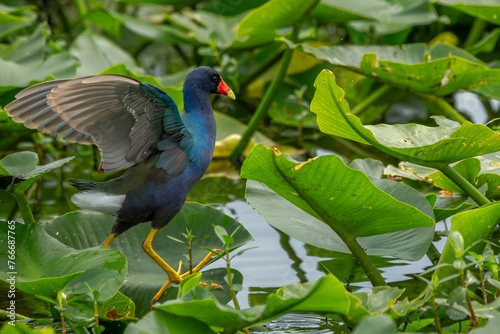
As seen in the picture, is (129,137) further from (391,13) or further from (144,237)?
(391,13)

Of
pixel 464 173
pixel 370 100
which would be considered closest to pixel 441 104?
pixel 370 100

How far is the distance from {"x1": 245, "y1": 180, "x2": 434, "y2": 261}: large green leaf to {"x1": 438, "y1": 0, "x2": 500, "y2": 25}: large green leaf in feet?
4.98

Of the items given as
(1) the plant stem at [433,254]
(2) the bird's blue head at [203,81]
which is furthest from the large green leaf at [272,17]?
(1) the plant stem at [433,254]

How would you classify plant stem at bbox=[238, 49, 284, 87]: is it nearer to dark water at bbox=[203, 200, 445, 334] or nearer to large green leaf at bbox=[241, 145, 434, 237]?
dark water at bbox=[203, 200, 445, 334]

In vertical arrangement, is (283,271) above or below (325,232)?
below

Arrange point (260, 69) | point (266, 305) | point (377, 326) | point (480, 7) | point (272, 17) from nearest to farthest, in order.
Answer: point (377, 326)
point (266, 305)
point (272, 17)
point (480, 7)
point (260, 69)

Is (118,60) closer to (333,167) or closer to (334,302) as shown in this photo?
(333,167)

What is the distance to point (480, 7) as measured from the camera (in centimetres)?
306

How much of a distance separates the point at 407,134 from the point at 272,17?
1340mm

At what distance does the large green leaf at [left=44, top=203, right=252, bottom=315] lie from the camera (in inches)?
71.5

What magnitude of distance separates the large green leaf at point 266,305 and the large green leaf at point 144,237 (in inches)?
17.8

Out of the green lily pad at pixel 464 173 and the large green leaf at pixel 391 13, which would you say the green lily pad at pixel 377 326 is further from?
the large green leaf at pixel 391 13

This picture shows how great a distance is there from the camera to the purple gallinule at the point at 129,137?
67.6 inches

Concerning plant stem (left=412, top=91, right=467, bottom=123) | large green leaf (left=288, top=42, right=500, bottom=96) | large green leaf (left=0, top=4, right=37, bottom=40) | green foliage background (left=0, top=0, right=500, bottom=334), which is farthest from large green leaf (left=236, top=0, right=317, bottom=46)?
large green leaf (left=0, top=4, right=37, bottom=40)
